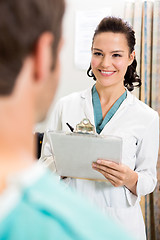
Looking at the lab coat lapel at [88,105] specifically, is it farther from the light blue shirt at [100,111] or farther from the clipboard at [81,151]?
the clipboard at [81,151]

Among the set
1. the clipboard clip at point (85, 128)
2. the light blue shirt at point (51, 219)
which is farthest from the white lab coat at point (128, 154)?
the light blue shirt at point (51, 219)

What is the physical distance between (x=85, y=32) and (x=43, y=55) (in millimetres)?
2354

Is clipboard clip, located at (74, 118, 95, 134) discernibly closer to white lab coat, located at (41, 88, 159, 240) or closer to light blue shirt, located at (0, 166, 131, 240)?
white lab coat, located at (41, 88, 159, 240)

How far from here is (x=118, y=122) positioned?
1384 mm

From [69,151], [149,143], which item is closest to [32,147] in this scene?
[69,151]

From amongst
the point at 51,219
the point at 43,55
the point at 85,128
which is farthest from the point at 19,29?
the point at 85,128

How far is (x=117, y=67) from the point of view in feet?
4.58

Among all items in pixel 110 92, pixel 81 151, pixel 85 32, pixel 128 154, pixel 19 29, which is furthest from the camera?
pixel 85 32

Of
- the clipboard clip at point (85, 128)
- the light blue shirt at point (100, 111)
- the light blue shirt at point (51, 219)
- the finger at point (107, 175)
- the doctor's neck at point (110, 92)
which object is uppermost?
the doctor's neck at point (110, 92)

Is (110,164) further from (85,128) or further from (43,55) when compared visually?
(43,55)

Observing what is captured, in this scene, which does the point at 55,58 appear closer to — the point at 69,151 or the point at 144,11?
the point at 69,151

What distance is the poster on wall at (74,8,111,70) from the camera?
260 centimetres

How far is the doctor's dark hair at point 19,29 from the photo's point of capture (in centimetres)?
33

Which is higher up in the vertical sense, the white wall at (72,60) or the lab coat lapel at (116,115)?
the white wall at (72,60)
